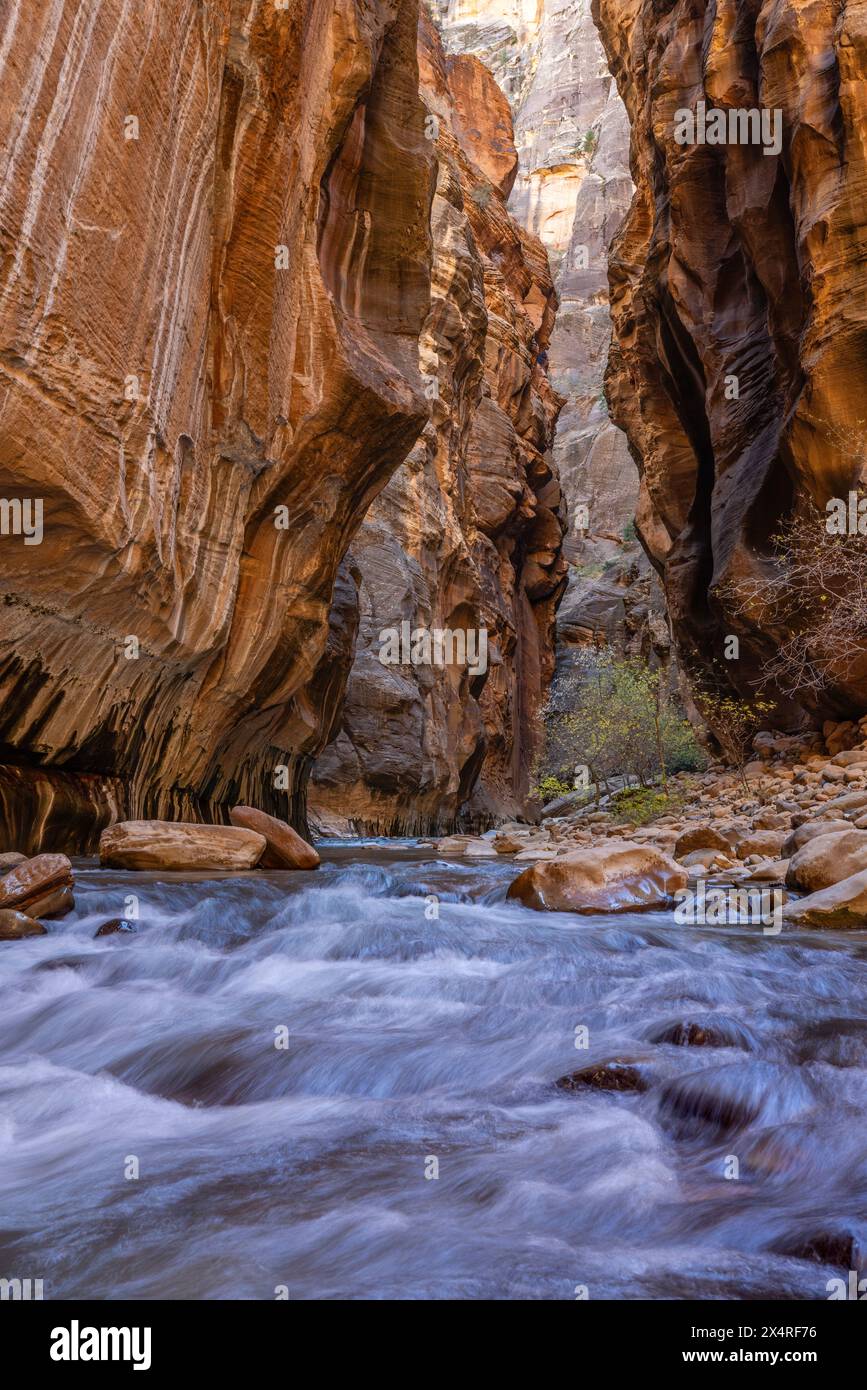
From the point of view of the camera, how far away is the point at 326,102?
42.4 ft

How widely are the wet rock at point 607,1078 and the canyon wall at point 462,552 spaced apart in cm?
1930

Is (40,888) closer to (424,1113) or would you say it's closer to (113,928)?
(113,928)

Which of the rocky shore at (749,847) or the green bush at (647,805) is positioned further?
the green bush at (647,805)

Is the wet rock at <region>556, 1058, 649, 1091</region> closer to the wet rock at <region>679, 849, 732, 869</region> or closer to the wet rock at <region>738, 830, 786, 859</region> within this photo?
the wet rock at <region>679, 849, 732, 869</region>

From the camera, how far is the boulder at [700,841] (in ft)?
38.2

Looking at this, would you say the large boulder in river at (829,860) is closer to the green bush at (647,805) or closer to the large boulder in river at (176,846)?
the large boulder in river at (176,846)

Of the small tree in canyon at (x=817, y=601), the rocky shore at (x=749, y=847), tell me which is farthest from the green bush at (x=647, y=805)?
the small tree in canyon at (x=817, y=601)

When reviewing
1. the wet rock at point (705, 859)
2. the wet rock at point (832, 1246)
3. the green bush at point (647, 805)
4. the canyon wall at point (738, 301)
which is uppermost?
the canyon wall at point (738, 301)

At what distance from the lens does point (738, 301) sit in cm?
2300

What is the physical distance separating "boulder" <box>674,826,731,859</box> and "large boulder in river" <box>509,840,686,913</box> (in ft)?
8.50

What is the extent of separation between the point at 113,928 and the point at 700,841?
763 centimetres

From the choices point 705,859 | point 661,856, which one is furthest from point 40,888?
point 705,859

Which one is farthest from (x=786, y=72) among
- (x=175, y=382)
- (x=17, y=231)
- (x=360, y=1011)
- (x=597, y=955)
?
(x=360, y=1011)

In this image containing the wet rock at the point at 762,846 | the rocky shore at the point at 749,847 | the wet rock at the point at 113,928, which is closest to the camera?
the wet rock at the point at 113,928
